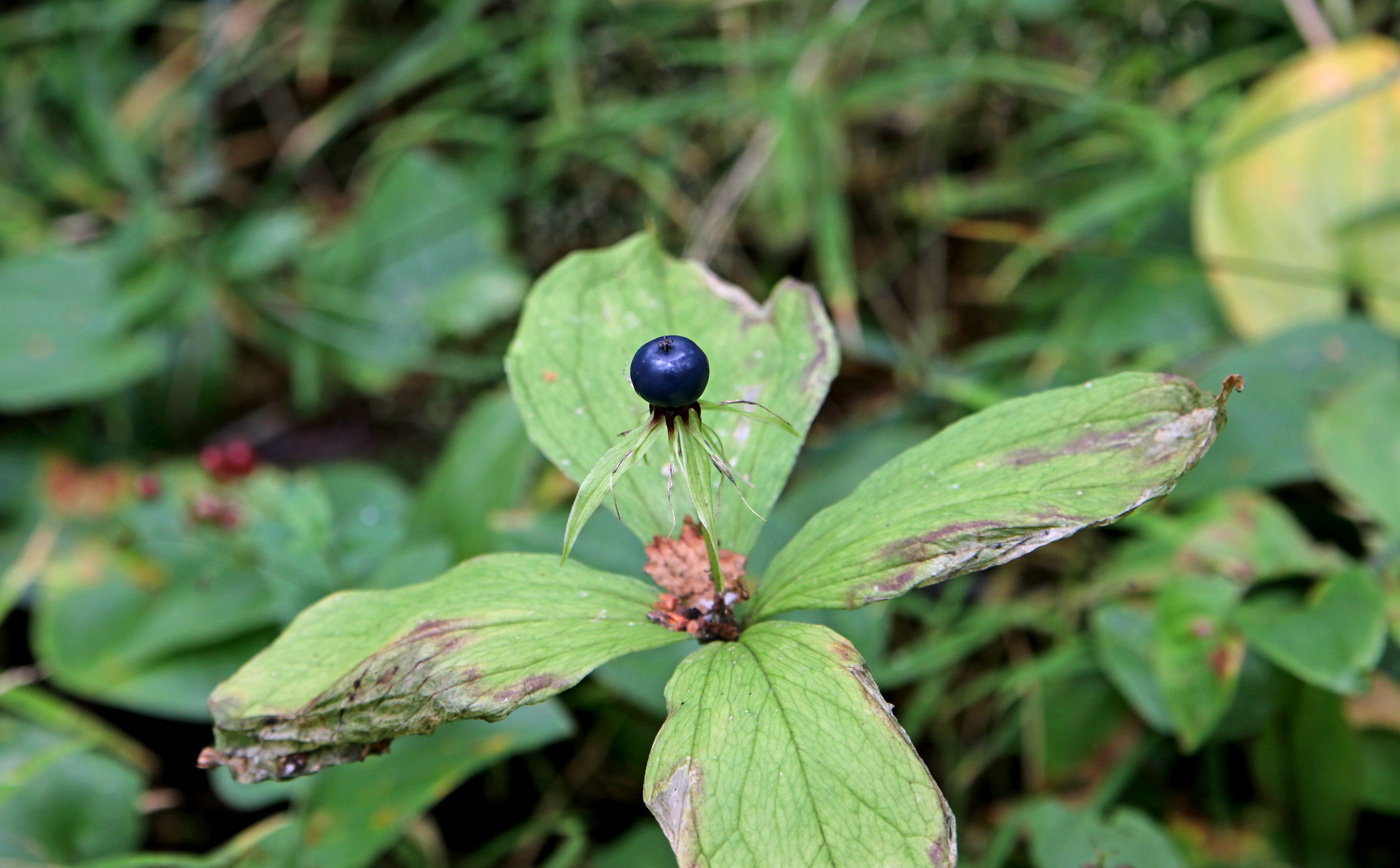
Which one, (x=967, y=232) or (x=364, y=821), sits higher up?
(x=967, y=232)

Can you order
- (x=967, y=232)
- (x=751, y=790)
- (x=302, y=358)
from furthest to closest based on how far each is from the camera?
(x=302, y=358) < (x=967, y=232) < (x=751, y=790)

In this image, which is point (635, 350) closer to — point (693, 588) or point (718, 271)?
point (693, 588)

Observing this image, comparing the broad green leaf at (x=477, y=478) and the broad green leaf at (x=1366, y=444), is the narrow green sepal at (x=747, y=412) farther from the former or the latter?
the broad green leaf at (x=1366, y=444)

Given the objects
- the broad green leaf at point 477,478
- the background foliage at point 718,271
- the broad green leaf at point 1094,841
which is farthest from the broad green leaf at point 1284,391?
the broad green leaf at point 477,478

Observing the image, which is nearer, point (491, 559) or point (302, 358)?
point (491, 559)

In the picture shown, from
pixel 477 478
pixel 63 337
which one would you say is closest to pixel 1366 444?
pixel 477 478

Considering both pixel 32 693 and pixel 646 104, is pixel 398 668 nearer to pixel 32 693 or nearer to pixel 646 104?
pixel 32 693

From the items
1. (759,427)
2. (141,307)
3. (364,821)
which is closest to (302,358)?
(141,307)
